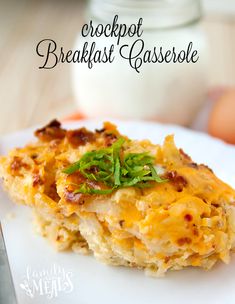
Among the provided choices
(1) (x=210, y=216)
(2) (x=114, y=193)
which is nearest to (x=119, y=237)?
(2) (x=114, y=193)

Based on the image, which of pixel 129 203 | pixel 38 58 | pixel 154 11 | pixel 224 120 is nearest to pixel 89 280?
pixel 129 203

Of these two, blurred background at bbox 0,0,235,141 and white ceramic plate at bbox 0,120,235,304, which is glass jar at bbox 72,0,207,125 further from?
white ceramic plate at bbox 0,120,235,304

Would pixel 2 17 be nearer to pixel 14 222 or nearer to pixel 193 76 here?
pixel 193 76

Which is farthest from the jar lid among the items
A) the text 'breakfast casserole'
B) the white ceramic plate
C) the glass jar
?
the white ceramic plate

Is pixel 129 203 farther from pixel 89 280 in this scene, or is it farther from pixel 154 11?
pixel 154 11

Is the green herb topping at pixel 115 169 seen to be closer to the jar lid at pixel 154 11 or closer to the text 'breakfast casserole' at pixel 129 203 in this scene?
the text 'breakfast casserole' at pixel 129 203

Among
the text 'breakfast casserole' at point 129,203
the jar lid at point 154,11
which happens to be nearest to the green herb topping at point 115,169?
the text 'breakfast casserole' at point 129,203
